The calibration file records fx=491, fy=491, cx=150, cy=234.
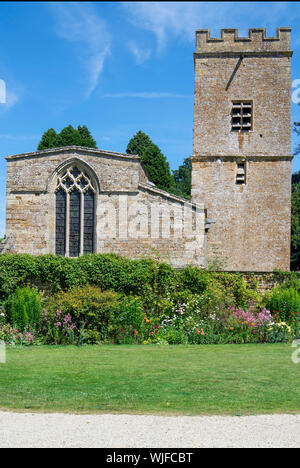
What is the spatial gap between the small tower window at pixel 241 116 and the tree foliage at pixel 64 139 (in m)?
16.4

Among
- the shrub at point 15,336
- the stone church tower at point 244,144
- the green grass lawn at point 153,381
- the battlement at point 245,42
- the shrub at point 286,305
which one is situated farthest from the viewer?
the battlement at point 245,42

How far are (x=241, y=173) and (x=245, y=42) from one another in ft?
23.1

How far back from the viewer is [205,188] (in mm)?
25484

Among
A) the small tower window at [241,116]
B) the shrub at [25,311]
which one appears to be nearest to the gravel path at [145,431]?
the shrub at [25,311]

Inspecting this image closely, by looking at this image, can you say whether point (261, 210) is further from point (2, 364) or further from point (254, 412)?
point (254, 412)

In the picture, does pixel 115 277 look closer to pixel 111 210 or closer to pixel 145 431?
pixel 111 210

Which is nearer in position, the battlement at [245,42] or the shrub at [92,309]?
the shrub at [92,309]

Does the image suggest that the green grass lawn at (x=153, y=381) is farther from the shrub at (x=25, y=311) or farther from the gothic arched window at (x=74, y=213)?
the gothic arched window at (x=74, y=213)

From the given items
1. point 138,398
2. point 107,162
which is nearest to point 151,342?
point 138,398

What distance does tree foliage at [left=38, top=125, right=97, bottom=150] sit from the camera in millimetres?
39094

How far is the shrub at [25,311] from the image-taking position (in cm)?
1373

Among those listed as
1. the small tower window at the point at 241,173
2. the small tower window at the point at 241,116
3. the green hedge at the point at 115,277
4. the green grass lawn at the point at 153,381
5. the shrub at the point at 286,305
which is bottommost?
the green grass lawn at the point at 153,381

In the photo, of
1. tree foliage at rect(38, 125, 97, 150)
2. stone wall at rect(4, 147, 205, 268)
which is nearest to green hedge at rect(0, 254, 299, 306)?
stone wall at rect(4, 147, 205, 268)
